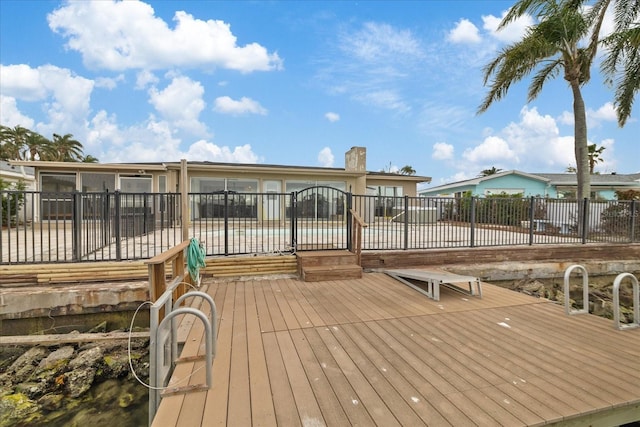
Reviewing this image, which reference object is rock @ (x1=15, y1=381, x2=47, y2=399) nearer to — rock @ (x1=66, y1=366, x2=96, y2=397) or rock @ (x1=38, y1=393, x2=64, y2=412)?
rock @ (x1=38, y1=393, x2=64, y2=412)

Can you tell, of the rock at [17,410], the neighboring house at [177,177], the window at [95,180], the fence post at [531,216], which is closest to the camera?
the rock at [17,410]

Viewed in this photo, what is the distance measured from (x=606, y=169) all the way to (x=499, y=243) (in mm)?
35308

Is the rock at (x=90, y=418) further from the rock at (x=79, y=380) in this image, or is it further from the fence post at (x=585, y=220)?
the fence post at (x=585, y=220)

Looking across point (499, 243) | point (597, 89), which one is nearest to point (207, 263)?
point (499, 243)

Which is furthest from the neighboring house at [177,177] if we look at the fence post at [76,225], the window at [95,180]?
the fence post at [76,225]

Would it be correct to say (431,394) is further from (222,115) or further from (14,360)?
(222,115)

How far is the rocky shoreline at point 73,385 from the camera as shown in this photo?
3.06 meters

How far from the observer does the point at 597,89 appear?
37.1ft

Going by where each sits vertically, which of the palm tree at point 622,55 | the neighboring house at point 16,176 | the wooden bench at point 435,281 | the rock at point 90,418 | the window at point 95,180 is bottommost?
the rock at point 90,418

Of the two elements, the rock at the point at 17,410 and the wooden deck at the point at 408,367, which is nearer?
the wooden deck at the point at 408,367

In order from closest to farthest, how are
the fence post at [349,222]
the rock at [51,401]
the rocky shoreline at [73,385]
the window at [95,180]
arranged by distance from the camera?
the rocky shoreline at [73,385] < the rock at [51,401] < the fence post at [349,222] < the window at [95,180]

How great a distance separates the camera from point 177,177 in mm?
12891

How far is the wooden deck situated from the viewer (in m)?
2.01

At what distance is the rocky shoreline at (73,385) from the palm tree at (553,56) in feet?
43.6
